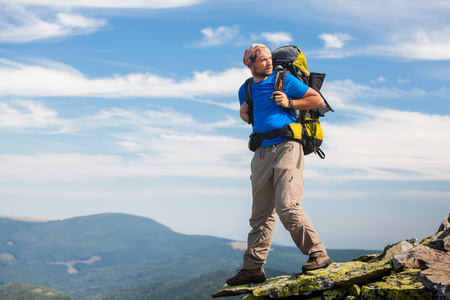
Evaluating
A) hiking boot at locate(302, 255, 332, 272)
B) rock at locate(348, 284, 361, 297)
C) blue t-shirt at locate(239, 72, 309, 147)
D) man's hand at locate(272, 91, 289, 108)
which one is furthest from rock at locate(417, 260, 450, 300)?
man's hand at locate(272, 91, 289, 108)

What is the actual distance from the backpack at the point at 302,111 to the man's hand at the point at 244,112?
0.34ft

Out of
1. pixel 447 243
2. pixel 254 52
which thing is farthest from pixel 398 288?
Result: pixel 254 52

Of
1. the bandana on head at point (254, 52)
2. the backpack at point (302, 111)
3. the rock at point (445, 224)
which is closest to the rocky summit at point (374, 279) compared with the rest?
the rock at point (445, 224)

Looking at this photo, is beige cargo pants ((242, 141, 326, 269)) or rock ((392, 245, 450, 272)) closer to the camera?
rock ((392, 245, 450, 272))

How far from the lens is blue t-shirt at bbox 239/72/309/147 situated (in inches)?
352

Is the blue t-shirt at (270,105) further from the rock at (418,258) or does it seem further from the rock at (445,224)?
the rock at (445,224)

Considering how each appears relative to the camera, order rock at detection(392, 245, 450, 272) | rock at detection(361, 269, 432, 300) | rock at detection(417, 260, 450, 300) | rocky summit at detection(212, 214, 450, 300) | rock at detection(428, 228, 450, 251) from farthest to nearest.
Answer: rock at detection(428, 228, 450, 251), rock at detection(392, 245, 450, 272), rocky summit at detection(212, 214, 450, 300), rock at detection(361, 269, 432, 300), rock at detection(417, 260, 450, 300)

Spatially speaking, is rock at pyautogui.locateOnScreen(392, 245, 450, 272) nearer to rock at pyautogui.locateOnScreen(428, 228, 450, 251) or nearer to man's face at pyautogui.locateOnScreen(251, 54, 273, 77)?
rock at pyautogui.locateOnScreen(428, 228, 450, 251)

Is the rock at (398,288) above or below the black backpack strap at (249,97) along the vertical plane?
below

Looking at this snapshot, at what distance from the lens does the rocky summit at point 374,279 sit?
7.42m

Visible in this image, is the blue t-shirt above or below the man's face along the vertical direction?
below

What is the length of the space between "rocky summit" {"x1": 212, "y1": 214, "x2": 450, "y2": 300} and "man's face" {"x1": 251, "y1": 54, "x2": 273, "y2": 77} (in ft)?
14.7

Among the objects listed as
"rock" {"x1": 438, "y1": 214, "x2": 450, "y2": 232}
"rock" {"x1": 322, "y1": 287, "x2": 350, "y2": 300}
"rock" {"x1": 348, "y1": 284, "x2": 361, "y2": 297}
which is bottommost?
"rock" {"x1": 322, "y1": 287, "x2": 350, "y2": 300}

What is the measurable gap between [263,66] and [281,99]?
911 mm
